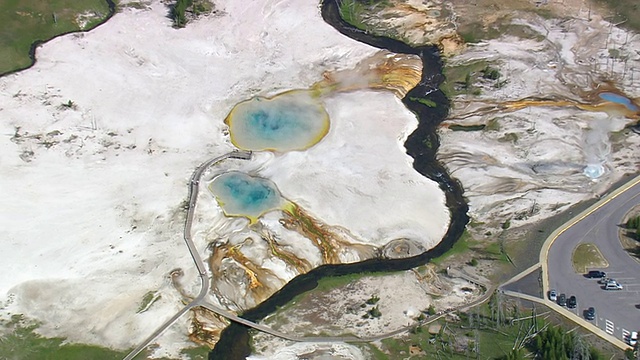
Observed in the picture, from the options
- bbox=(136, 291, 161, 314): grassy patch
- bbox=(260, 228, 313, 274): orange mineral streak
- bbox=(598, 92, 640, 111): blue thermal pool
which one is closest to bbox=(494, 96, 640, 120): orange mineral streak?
bbox=(598, 92, 640, 111): blue thermal pool

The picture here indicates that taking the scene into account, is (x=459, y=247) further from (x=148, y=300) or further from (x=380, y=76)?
(x=380, y=76)

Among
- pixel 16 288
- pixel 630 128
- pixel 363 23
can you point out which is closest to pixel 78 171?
pixel 16 288

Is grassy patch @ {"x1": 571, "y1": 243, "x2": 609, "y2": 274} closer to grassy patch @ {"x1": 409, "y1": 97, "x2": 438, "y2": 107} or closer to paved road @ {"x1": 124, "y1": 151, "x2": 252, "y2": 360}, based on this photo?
grassy patch @ {"x1": 409, "y1": 97, "x2": 438, "y2": 107}

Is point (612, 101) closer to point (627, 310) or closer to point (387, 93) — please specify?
point (387, 93)

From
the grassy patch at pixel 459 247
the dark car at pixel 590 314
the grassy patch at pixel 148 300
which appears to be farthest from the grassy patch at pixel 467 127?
the grassy patch at pixel 148 300

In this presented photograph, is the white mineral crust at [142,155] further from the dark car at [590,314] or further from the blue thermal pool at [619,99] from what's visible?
the blue thermal pool at [619,99]

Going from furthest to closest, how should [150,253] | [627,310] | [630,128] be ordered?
[630,128]
[150,253]
[627,310]
